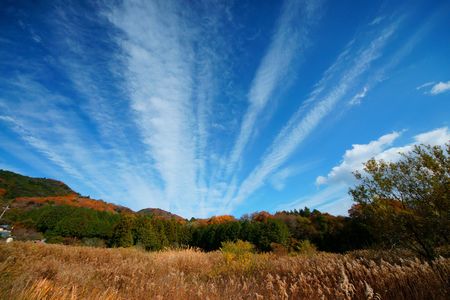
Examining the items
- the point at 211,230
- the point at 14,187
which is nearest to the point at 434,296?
the point at 211,230

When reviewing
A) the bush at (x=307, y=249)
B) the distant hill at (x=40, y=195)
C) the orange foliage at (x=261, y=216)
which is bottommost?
the bush at (x=307, y=249)

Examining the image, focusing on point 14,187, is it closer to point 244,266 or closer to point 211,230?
point 211,230

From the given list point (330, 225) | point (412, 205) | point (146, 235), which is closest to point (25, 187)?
point (146, 235)

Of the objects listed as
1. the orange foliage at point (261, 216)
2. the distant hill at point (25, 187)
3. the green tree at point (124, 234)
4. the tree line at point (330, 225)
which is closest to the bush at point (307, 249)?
the tree line at point (330, 225)

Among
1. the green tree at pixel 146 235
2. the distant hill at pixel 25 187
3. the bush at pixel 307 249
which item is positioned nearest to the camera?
the bush at pixel 307 249

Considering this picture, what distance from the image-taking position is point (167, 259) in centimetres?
923

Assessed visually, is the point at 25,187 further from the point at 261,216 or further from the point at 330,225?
the point at 330,225

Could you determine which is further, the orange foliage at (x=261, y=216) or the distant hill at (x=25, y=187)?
the distant hill at (x=25, y=187)

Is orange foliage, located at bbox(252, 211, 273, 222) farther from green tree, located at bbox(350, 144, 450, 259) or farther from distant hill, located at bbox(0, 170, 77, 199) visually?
distant hill, located at bbox(0, 170, 77, 199)

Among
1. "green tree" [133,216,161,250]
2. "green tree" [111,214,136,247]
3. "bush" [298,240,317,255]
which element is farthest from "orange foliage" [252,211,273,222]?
"bush" [298,240,317,255]

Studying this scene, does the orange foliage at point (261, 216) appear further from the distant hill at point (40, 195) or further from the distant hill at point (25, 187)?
the distant hill at point (25, 187)

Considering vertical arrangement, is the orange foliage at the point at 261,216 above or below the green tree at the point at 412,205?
above

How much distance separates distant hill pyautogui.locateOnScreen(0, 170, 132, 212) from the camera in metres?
79.3

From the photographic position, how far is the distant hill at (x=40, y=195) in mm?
79312
